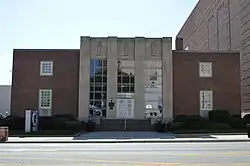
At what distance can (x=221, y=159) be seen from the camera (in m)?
12.7

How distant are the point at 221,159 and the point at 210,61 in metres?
31.6

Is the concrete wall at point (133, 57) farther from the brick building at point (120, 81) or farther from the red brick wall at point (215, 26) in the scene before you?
the red brick wall at point (215, 26)

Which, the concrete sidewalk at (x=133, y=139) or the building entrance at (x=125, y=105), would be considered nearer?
the concrete sidewalk at (x=133, y=139)

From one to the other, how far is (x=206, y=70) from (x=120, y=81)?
390 inches

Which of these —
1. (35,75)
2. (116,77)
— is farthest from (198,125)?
Answer: (35,75)

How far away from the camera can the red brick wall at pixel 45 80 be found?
137 ft

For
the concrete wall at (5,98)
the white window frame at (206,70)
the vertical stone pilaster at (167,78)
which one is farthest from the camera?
the concrete wall at (5,98)

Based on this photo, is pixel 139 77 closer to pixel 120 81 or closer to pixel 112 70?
pixel 120 81

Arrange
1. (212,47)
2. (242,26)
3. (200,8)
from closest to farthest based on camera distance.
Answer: (242,26) < (212,47) < (200,8)

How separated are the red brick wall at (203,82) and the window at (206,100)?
35 cm

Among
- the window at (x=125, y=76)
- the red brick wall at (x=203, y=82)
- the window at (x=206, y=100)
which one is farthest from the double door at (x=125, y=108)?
the window at (x=206, y=100)

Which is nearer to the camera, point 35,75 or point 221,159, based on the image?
point 221,159

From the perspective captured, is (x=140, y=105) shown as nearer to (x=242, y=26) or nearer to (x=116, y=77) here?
(x=116, y=77)

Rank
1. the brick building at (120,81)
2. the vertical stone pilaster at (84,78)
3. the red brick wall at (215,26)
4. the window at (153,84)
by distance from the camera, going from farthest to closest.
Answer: the red brick wall at (215,26)
the window at (153,84)
the brick building at (120,81)
the vertical stone pilaster at (84,78)
